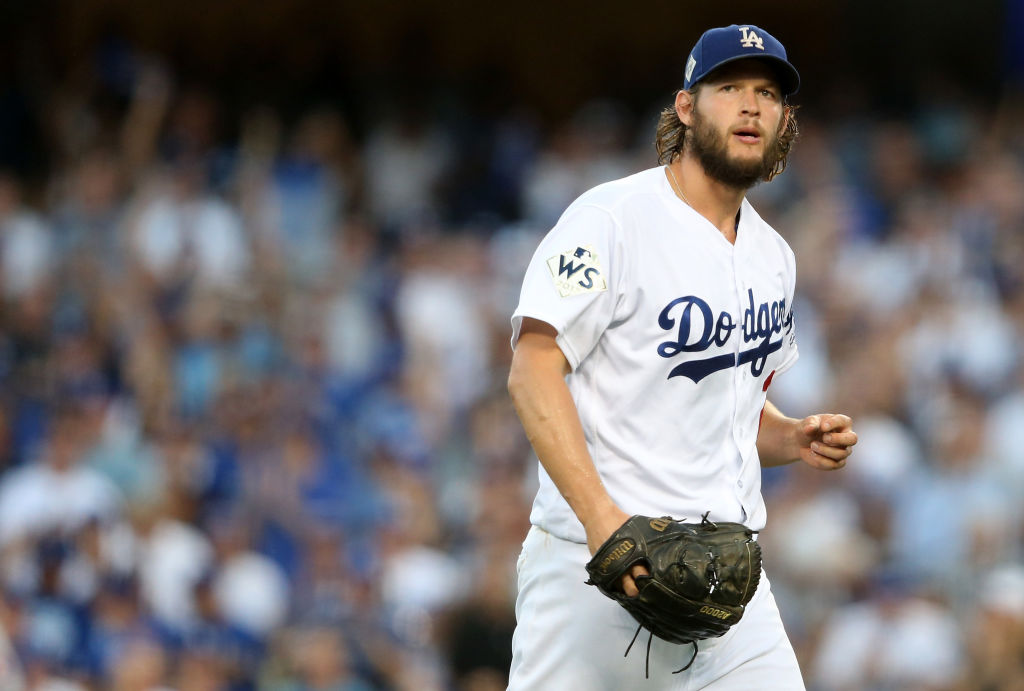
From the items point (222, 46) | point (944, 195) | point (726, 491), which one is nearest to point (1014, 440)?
point (944, 195)

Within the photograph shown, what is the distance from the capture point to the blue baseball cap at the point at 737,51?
3352 millimetres

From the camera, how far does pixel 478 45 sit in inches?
452

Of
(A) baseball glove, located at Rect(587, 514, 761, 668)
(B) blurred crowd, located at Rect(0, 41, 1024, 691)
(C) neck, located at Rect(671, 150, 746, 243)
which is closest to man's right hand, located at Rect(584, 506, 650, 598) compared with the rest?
(A) baseball glove, located at Rect(587, 514, 761, 668)

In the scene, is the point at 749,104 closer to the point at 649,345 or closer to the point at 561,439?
the point at 649,345

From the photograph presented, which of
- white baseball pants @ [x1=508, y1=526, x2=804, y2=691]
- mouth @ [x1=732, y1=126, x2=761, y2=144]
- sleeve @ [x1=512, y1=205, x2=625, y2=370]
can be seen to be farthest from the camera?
mouth @ [x1=732, y1=126, x2=761, y2=144]

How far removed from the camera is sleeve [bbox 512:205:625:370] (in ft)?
10.4

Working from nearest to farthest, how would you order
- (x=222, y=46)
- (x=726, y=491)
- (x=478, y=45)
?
1. (x=726, y=491)
2. (x=222, y=46)
3. (x=478, y=45)

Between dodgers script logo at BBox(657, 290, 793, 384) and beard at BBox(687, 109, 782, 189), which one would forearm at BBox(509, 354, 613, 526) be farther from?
beard at BBox(687, 109, 782, 189)

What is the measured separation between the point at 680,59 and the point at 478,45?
1.59 metres

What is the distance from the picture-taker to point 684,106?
3512 mm

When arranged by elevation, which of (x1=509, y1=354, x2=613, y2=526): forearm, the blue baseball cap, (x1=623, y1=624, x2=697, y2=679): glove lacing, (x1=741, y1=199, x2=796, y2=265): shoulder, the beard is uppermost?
the blue baseball cap

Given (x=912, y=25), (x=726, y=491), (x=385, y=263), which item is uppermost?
(x=912, y=25)

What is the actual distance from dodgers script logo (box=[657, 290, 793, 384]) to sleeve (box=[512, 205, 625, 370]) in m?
0.16

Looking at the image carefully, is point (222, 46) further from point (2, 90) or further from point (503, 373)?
point (503, 373)
